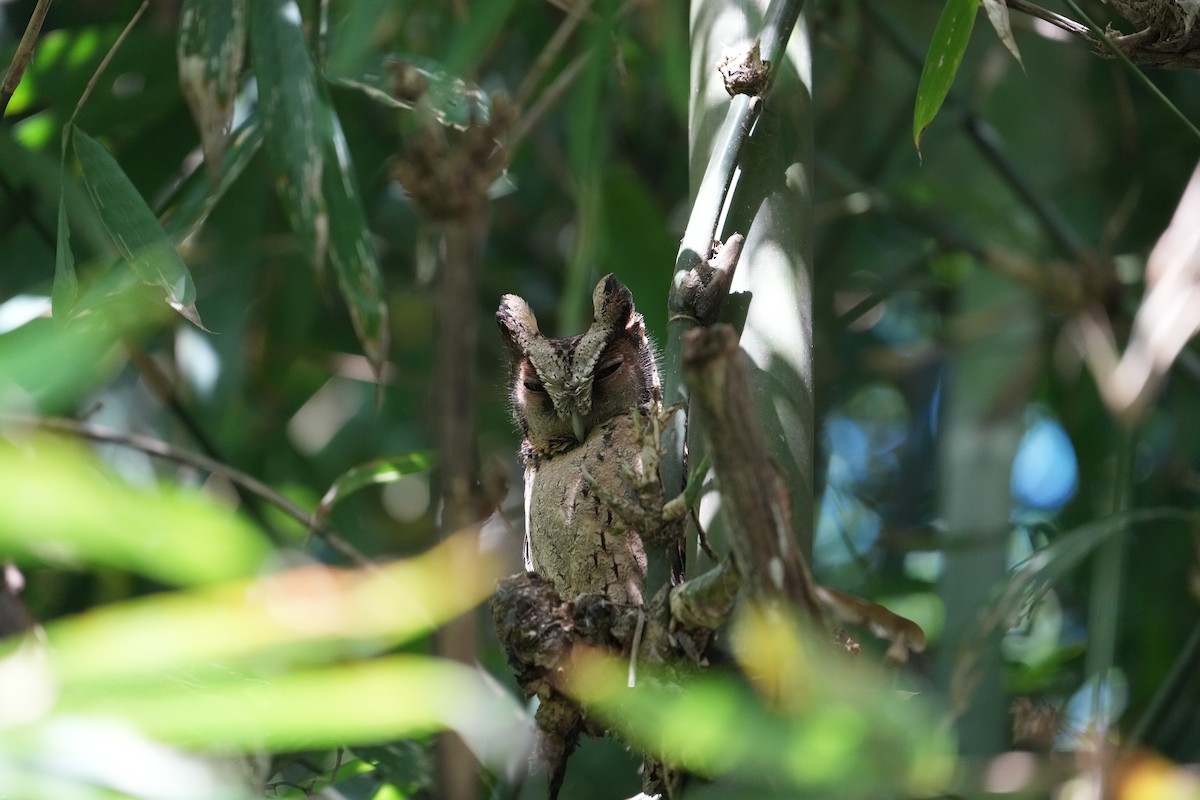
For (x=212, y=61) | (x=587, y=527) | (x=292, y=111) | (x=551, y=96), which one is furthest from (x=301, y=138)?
(x=587, y=527)

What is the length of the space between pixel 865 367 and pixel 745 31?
8.64 ft

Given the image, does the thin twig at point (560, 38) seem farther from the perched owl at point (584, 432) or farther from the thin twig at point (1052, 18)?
the thin twig at point (1052, 18)

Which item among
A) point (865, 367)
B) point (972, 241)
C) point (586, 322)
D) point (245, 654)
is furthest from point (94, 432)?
point (865, 367)

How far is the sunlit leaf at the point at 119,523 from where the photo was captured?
0.55 meters

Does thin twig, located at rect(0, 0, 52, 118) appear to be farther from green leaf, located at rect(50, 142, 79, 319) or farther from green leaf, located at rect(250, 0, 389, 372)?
green leaf, located at rect(250, 0, 389, 372)

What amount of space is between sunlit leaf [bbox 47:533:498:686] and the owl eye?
84 cm

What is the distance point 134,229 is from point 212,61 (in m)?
0.37

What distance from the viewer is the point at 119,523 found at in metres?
0.58

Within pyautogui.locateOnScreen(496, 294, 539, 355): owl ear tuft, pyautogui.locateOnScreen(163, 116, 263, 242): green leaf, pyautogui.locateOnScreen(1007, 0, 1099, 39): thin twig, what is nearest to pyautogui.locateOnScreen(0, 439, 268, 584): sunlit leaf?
pyautogui.locateOnScreen(1007, 0, 1099, 39): thin twig

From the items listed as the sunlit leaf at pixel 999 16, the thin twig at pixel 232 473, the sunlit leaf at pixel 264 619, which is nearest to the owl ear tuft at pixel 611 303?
the thin twig at pixel 232 473

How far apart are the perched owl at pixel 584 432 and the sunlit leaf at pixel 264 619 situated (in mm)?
674

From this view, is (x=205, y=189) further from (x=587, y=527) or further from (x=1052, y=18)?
(x=1052, y=18)

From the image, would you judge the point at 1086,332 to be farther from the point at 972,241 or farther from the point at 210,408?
the point at 210,408

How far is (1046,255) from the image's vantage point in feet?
10.2
